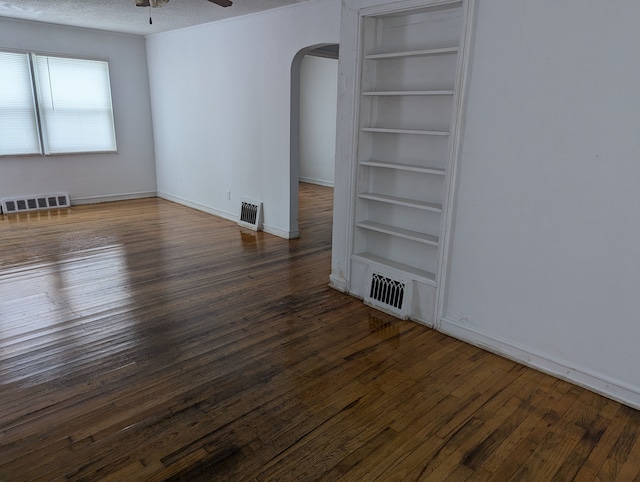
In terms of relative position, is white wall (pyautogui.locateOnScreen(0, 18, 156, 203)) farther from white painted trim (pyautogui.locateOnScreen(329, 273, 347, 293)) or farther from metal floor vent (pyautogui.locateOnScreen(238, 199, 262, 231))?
white painted trim (pyautogui.locateOnScreen(329, 273, 347, 293))

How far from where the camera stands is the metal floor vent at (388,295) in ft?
11.4

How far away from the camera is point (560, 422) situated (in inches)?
92.4

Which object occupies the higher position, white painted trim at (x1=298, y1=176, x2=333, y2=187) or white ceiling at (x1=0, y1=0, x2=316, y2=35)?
white ceiling at (x1=0, y1=0, x2=316, y2=35)

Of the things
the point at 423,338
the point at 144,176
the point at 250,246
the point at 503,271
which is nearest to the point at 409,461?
the point at 423,338

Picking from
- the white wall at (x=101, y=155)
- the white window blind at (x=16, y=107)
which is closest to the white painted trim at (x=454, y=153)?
the white wall at (x=101, y=155)

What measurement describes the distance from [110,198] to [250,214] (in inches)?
118

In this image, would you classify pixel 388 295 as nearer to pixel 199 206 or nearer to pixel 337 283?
pixel 337 283

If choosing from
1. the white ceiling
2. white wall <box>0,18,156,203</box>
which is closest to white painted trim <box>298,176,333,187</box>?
white wall <box>0,18,156,203</box>

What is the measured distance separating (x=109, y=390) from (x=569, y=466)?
7.75 ft

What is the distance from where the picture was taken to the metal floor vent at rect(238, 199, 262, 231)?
5871 millimetres

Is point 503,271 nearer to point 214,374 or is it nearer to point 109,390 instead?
point 214,374

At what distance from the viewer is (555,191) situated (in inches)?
103

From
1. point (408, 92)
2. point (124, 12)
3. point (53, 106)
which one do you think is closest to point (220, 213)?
point (124, 12)

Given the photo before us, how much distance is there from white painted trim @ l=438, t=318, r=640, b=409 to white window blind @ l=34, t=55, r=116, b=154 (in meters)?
6.30
